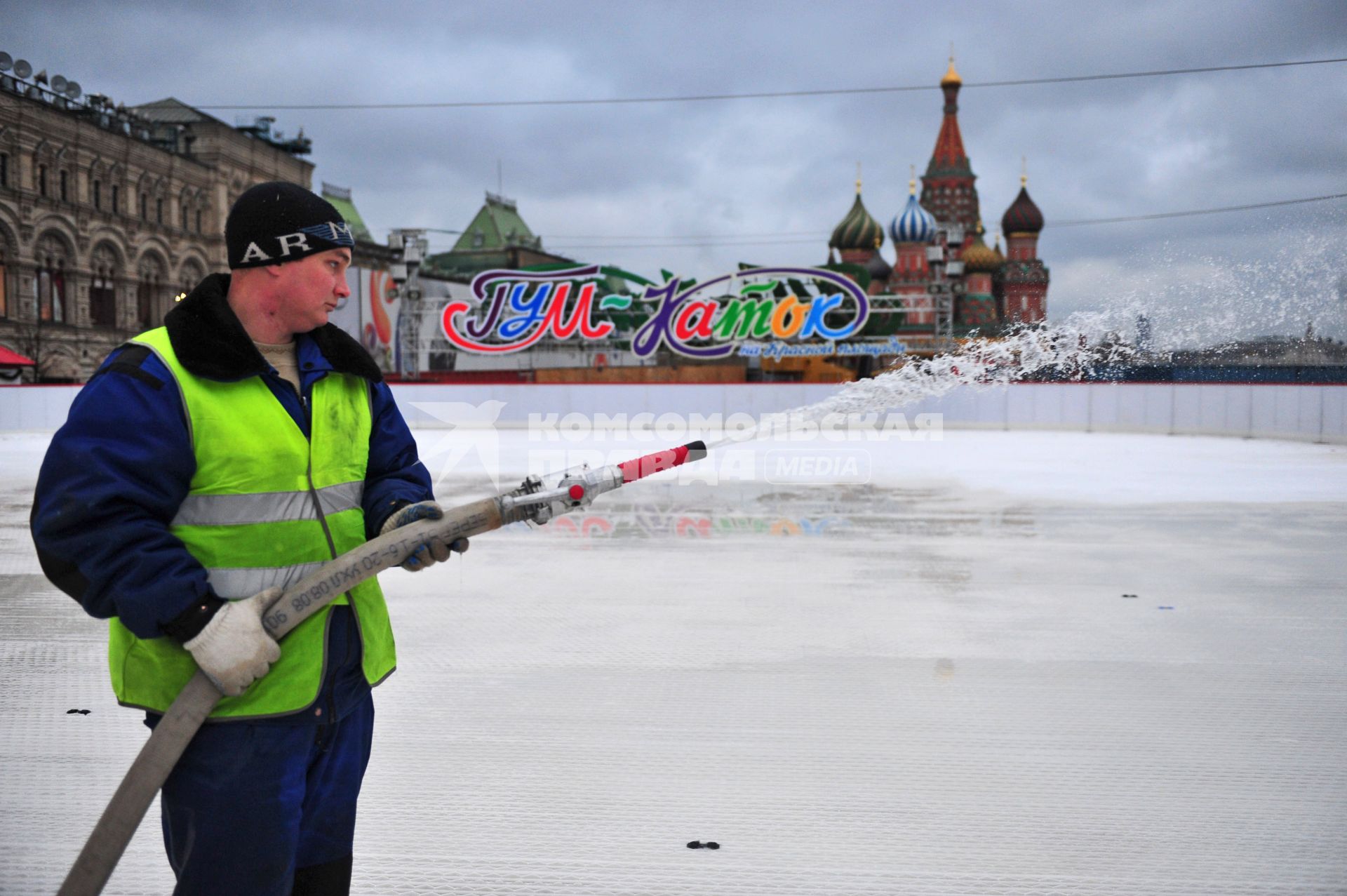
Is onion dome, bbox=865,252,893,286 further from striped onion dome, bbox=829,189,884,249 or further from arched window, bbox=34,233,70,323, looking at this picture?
arched window, bbox=34,233,70,323

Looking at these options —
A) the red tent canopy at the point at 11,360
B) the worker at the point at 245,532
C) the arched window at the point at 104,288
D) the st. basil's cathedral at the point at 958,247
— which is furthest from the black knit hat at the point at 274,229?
the st. basil's cathedral at the point at 958,247

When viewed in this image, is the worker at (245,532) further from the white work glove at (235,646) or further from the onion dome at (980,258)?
the onion dome at (980,258)

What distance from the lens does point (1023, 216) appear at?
88.3 meters

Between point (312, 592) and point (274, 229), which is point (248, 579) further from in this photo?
point (274, 229)

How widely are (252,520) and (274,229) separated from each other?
581mm

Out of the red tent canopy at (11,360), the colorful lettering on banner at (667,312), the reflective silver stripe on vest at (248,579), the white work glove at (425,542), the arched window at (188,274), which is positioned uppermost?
the arched window at (188,274)

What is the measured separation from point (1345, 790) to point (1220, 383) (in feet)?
75.1

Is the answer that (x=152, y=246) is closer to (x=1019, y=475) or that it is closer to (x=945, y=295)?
(x=945, y=295)

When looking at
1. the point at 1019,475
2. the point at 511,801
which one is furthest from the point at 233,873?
the point at 1019,475

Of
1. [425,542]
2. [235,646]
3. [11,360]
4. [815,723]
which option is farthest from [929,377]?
[11,360]

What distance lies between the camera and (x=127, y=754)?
3818 millimetres

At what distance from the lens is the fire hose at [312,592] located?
70.6 inches

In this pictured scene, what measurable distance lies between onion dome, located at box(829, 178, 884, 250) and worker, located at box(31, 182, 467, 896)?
8192 cm

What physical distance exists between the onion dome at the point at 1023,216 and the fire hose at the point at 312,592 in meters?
93.2
